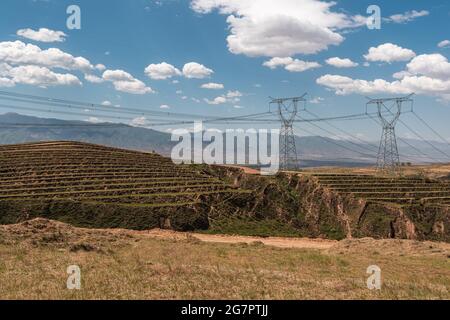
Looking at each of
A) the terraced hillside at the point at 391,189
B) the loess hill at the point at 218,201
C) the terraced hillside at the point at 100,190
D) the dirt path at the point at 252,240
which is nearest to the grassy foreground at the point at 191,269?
the dirt path at the point at 252,240

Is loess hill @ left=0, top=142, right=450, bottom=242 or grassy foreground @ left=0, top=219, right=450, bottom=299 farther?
loess hill @ left=0, top=142, right=450, bottom=242

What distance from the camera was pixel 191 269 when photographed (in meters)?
24.2

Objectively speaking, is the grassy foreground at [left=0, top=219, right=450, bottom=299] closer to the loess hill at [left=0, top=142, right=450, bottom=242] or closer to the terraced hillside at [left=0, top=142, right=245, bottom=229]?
the terraced hillside at [left=0, top=142, right=245, bottom=229]

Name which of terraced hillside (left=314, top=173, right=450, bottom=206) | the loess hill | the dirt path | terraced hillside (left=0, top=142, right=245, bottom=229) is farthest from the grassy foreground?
terraced hillside (left=314, top=173, right=450, bottom=206)

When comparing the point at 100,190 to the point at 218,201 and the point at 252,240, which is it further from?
the point at 252,240

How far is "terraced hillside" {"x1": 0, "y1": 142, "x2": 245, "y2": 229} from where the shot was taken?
5653 centimetres

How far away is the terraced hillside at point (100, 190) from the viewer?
56531 mm

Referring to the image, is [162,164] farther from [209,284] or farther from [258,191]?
[209,284]

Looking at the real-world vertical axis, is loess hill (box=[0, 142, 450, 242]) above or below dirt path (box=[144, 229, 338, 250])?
above

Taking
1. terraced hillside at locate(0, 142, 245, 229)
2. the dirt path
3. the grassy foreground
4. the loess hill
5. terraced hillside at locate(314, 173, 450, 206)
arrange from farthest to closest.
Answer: terraced hillside at locate(314, 173, 450, 206)
the loess hill
terraced hillside at locate(0, 142, 245, 229)
the dirt path
the grassy foreground

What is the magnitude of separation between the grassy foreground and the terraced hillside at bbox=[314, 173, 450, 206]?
24585 mm

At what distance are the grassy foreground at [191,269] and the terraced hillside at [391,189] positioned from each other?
24.6 meters
